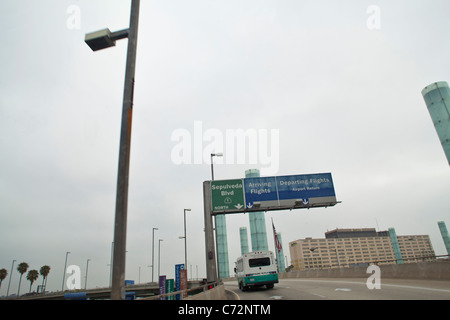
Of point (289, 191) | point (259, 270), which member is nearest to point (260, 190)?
point (289, 191)

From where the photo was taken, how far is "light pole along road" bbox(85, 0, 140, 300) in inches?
167

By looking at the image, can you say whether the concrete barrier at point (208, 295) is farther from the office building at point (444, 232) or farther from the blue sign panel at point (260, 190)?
the office building at point (444, 232)

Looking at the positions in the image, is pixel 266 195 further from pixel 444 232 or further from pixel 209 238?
pixel 444 232

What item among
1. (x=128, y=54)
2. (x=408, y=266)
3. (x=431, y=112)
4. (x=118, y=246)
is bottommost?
(x=408, y=266)

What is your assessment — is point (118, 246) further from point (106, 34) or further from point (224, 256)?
point (224, 256)

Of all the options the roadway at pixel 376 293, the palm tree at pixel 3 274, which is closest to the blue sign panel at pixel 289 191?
the roadway at pixel 376 293

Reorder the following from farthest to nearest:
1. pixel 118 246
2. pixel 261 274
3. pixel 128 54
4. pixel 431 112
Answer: pixel 261 274 < pixel 431 112 < pixel 128 54 < pixel 118 246

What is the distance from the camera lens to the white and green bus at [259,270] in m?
22.2

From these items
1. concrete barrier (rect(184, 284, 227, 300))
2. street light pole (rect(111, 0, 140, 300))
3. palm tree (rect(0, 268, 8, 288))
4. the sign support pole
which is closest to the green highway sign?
the sign support pole

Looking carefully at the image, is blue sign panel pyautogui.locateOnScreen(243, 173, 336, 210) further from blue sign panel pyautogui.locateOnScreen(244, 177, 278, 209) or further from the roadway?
the roadway

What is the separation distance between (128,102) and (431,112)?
56.1 ft
